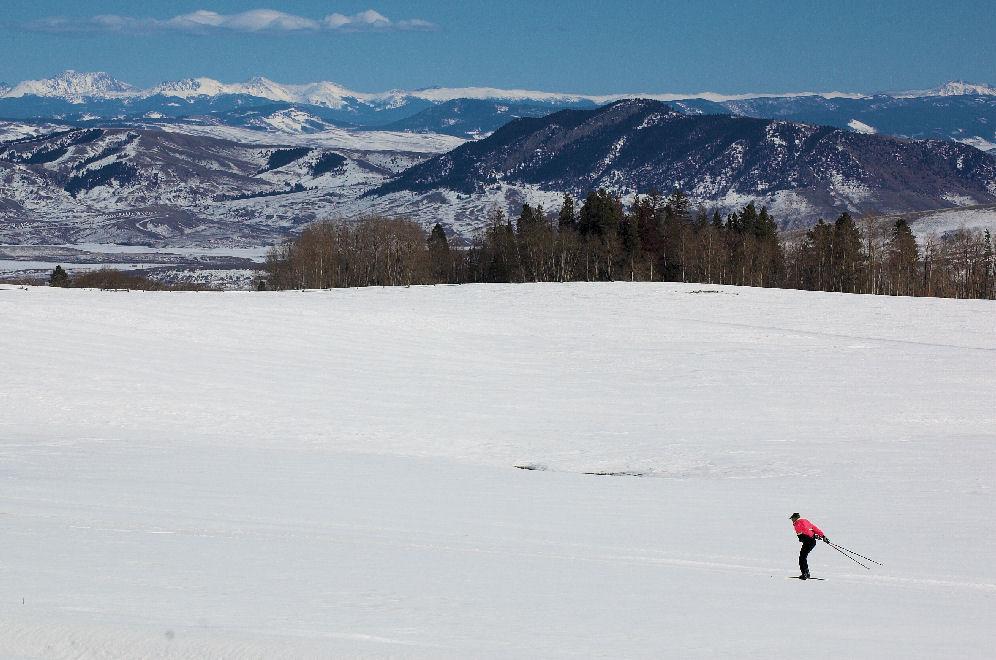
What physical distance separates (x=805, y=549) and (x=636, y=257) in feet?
310

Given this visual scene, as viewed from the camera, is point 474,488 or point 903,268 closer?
point 474,488

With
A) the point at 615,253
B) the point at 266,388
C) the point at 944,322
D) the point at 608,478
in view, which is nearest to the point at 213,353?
the point at 266,388

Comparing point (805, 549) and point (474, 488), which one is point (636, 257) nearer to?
point (474, 488)

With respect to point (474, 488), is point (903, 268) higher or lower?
higher

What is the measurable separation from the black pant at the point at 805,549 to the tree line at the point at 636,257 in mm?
91738

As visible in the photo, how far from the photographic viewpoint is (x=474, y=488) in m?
23.4

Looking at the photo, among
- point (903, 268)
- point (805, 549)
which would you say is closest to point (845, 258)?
point (903, 268)

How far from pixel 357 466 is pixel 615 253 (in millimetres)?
84331

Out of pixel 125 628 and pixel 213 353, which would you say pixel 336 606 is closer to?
pixel 125 628

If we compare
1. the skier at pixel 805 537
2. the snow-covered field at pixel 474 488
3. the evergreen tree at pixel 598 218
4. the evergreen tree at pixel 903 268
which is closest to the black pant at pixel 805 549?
the skier at pixel 805 537

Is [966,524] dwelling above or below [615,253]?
below

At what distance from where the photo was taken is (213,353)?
1737 inches

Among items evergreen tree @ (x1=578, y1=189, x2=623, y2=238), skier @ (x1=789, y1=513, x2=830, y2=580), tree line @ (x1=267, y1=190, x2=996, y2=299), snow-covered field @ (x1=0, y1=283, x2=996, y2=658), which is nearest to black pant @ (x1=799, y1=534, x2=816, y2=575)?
skier @ (x1=789, y1=513, x2=830, y2=580)

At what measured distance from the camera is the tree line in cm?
10825
